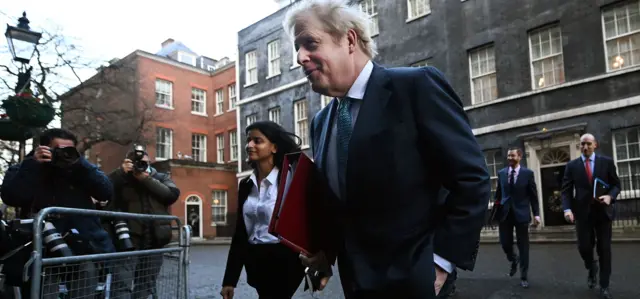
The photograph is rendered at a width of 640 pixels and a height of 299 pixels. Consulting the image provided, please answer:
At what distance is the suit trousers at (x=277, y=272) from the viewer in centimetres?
311

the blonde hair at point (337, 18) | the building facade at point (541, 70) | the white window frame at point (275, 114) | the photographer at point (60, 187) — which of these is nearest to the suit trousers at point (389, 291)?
the blonde hair at point (337, 18)

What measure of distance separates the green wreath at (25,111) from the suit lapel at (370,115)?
20.8 ft

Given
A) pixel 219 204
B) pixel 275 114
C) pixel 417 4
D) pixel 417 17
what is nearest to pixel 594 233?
pixel 417 17

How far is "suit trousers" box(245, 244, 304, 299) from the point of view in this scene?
3109mm

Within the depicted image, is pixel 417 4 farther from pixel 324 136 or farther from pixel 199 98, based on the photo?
pixel 324 136

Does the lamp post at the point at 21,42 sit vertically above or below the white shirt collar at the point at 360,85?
above

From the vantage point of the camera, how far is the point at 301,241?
5.52 ft

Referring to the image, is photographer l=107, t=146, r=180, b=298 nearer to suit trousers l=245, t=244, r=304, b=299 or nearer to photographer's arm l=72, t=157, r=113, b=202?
photographer's arm l=72, t=157, r=113, b=202

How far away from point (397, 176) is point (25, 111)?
650 cm

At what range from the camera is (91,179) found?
155 inches

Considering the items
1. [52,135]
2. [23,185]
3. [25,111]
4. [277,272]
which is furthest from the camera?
[25,111]

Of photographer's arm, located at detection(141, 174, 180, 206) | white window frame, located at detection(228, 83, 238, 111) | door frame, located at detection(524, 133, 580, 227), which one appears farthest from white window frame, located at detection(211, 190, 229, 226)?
photographer's arm, located at detection(141, 174, 180, 206)

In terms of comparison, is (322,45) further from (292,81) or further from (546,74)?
(292,81)

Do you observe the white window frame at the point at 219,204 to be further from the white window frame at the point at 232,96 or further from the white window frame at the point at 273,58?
the white window frame at the point at 273,58
